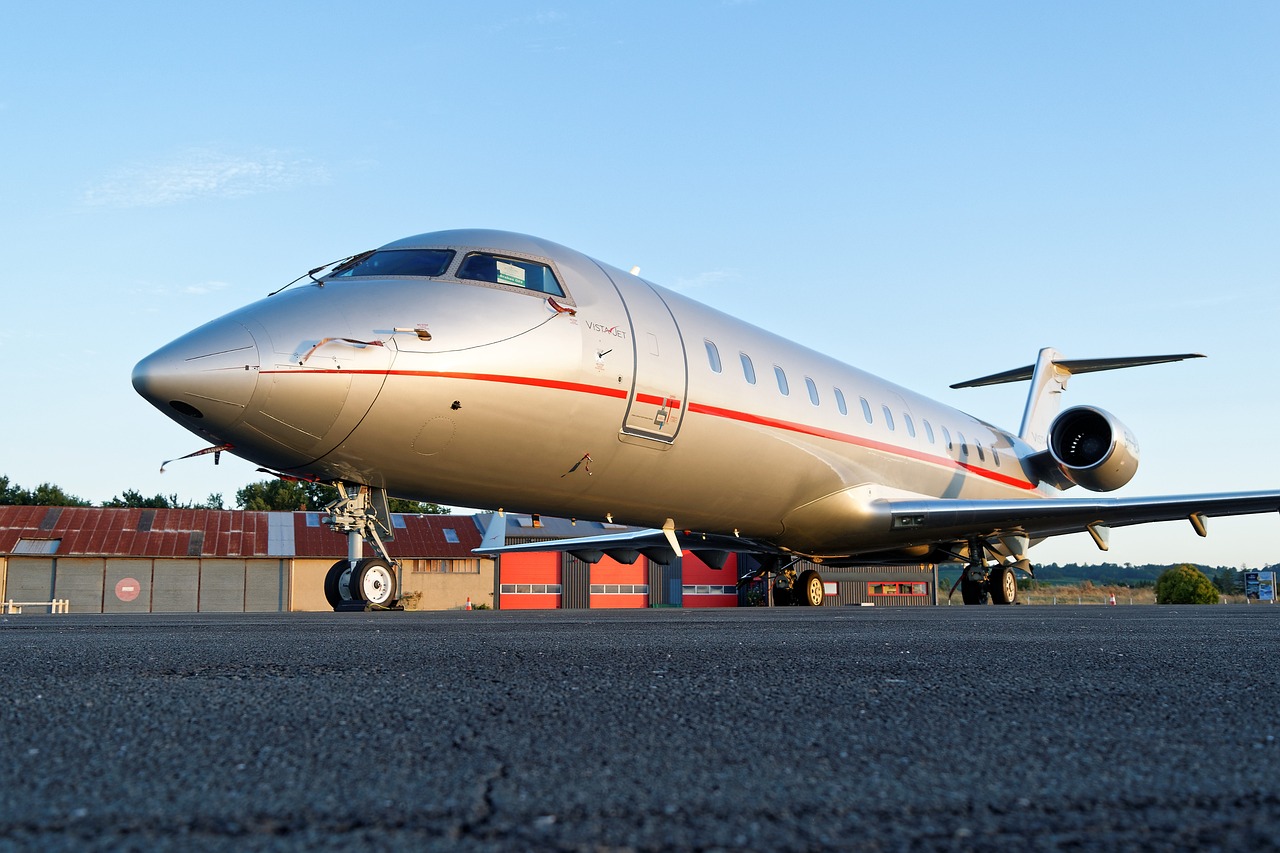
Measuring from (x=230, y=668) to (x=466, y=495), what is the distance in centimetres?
555

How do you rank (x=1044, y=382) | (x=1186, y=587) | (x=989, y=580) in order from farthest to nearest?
1. (x=1186, y=587)
2. (x=1044, y=382)
3. (x=989, y=580)

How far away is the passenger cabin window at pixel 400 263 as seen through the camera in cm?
852

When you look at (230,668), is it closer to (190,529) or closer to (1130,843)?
(1130,843)

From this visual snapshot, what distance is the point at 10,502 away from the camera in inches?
2372

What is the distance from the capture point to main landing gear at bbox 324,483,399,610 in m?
8.37

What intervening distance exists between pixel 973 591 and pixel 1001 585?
17.7 inches

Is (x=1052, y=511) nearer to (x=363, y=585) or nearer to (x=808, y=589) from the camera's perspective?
(x=808, y=589)

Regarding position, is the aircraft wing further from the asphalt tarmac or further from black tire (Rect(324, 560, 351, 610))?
the asphalt tarmac

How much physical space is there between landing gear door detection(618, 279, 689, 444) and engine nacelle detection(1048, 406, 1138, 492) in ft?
29.7

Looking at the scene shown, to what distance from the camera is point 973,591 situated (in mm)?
16531

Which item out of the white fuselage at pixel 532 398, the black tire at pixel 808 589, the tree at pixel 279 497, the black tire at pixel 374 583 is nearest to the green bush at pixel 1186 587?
the black tire at pixel 808 589

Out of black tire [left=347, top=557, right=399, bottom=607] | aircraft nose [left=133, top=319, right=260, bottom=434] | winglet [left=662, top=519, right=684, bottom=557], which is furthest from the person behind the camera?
winglet [left=662, top=519, right=684, bottom=557]

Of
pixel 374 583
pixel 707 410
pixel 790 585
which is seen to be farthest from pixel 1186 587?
pixel 374 583

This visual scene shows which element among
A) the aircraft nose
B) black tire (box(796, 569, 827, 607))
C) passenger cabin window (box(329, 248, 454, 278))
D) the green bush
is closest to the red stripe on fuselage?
the aircraft nose
